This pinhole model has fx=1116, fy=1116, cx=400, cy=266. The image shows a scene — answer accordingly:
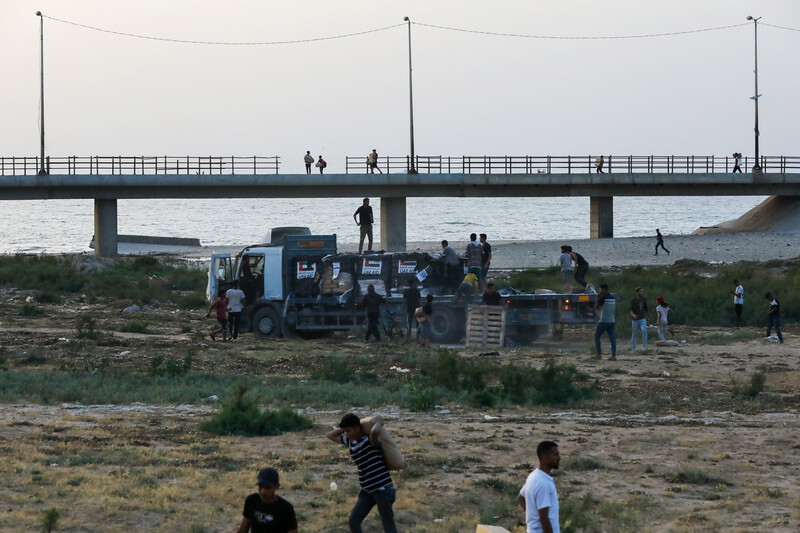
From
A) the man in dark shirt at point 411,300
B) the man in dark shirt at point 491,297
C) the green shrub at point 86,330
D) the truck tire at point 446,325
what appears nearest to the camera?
the man in dark shirt at point 491,297

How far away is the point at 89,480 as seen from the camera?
11.5 m

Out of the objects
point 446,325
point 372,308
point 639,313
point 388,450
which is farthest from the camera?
point 446,325

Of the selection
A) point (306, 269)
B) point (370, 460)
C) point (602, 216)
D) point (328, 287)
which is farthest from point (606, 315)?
point (602, 216)

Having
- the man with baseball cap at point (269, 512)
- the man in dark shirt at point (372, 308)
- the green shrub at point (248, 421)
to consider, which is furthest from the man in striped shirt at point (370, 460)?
the man in dark shirt at point (372, 308)

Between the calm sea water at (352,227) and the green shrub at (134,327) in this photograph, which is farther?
the calm sea water at (352,227)

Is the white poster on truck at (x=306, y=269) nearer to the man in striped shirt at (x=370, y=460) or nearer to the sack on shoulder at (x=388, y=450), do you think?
the man in striped shirt at (x=370, y=460)

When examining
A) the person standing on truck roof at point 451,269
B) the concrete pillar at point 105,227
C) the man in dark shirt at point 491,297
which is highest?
the concrete pillar at point 105,227

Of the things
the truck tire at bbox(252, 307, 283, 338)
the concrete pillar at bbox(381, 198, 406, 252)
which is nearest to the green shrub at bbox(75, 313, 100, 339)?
the truck tire at bbox(252, 307, 283, 338)

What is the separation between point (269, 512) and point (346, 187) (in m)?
52.9

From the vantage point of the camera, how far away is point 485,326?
24.1 metres

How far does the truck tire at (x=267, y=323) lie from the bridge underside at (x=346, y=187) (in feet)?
107

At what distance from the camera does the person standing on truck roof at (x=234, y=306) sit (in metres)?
25.2

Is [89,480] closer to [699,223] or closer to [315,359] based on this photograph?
[315,359]

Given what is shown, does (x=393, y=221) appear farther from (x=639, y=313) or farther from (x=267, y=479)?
(x=267, y=479)
